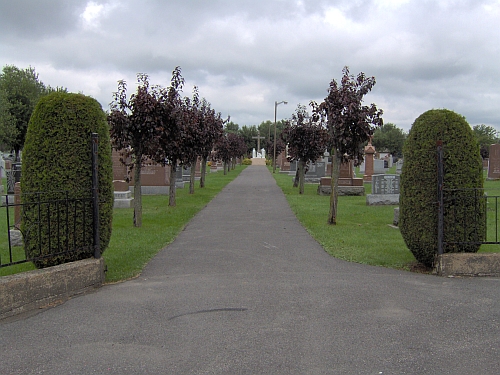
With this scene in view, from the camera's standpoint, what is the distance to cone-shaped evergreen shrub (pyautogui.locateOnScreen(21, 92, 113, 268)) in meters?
6.00

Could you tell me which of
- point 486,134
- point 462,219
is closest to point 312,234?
point 462,219

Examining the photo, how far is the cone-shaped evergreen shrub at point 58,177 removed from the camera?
19.7ft

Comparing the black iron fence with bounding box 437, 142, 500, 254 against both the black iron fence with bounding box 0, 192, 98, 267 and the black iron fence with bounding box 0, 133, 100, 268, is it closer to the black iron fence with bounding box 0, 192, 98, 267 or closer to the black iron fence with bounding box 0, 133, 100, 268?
the black iron fence with bounding box 0, 133, 100, 268

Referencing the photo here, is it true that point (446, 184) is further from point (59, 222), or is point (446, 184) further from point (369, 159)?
point (369, 159)

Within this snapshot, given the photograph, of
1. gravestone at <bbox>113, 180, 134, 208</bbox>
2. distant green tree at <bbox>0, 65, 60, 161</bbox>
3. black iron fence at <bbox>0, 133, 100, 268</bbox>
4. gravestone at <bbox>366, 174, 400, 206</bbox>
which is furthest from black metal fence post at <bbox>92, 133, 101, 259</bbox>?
distant green tree at <bbox>0, 65, 60, 161</bbox>

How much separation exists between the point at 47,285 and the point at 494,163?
3213 cm

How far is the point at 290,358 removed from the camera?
3928mm

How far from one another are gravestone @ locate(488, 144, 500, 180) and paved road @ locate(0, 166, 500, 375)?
27928mm

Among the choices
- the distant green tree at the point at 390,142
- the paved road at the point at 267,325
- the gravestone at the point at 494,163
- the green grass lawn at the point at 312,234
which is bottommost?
the paved road at the point at 267,325

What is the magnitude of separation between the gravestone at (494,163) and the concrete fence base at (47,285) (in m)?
30.8

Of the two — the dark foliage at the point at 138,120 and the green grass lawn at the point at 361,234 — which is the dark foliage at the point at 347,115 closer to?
the green grass lawn at the point at 361,234

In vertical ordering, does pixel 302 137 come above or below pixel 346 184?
above

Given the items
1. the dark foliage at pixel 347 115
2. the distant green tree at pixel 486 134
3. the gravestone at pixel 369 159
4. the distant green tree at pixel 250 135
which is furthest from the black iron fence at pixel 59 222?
the distant green tree at pixel 250 135

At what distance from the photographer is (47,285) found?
545 cm
